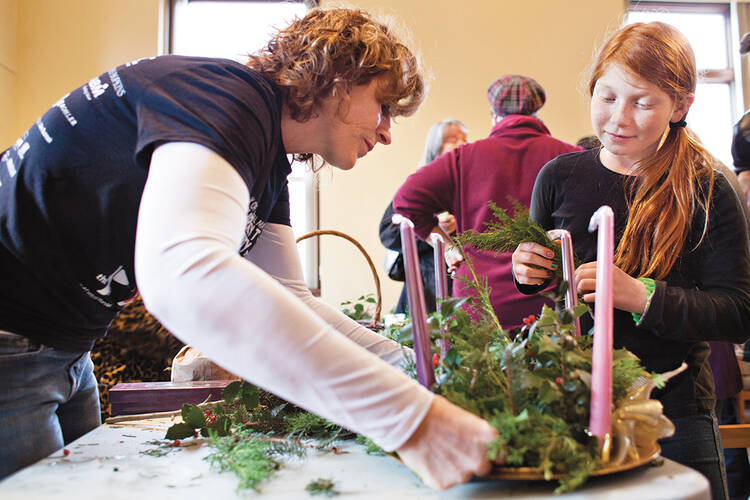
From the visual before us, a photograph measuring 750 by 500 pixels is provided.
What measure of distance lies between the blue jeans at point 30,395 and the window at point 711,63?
4.64 m

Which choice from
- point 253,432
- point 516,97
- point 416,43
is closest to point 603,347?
point 253,432

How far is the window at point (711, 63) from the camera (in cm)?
463

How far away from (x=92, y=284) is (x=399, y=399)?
1.72ft

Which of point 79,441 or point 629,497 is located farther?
point 79,441

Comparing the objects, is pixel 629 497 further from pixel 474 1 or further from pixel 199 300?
pixel 474 1

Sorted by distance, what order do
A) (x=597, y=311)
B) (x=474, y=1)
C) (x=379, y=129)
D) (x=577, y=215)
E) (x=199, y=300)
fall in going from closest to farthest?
(x=199, y=300)
(x=597, y=311)
(x=379, y=129)
(x=577, y=215)
(x=474, y=1)

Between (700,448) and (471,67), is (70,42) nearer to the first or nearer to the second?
(471,67)

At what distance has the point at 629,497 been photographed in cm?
62

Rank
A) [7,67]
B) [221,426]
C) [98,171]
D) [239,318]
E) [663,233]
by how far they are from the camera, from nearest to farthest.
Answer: [239,318]
[98,171]
[221,426]
[663,233]
[7,67]

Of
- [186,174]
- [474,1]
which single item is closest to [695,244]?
[186,174]

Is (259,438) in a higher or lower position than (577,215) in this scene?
lower

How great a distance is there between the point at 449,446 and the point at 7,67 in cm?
445

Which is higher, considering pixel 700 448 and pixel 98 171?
pixel 98 171

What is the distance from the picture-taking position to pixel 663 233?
1.07 m
